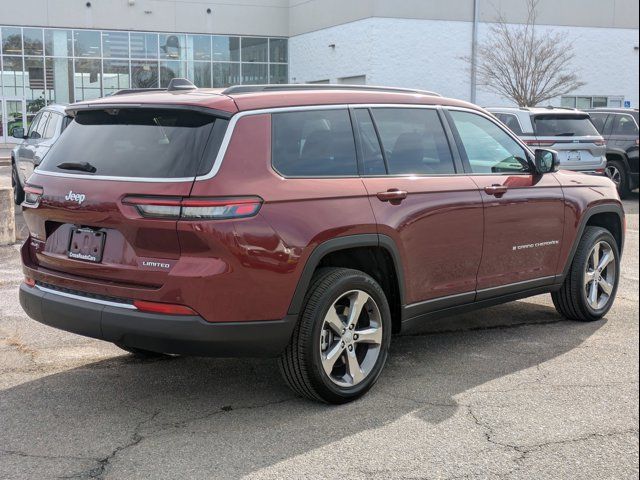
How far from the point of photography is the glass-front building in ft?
113

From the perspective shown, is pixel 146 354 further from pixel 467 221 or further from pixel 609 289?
pixel 609 289

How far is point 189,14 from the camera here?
3597 centimetres

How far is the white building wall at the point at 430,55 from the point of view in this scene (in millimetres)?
31609

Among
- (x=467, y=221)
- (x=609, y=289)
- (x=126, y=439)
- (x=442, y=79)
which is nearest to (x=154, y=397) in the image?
(x=126, y=439)

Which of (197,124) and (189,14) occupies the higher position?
(189,14)

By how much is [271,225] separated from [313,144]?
68cm

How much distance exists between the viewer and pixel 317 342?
430 cm

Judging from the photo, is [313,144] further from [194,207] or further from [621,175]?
→ [621,175]

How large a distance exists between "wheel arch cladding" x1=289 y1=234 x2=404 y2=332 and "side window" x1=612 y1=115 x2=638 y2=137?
45.7 feet

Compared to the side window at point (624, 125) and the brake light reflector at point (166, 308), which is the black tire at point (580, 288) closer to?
the brake light reflector at point (166, 308)

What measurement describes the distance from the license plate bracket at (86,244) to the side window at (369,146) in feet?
5.16

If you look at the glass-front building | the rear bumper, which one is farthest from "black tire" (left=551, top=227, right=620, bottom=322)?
the glass-front building

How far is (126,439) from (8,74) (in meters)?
34.0

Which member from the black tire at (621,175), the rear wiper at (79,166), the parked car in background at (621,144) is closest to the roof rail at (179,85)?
the rear wiper at (79,166)
